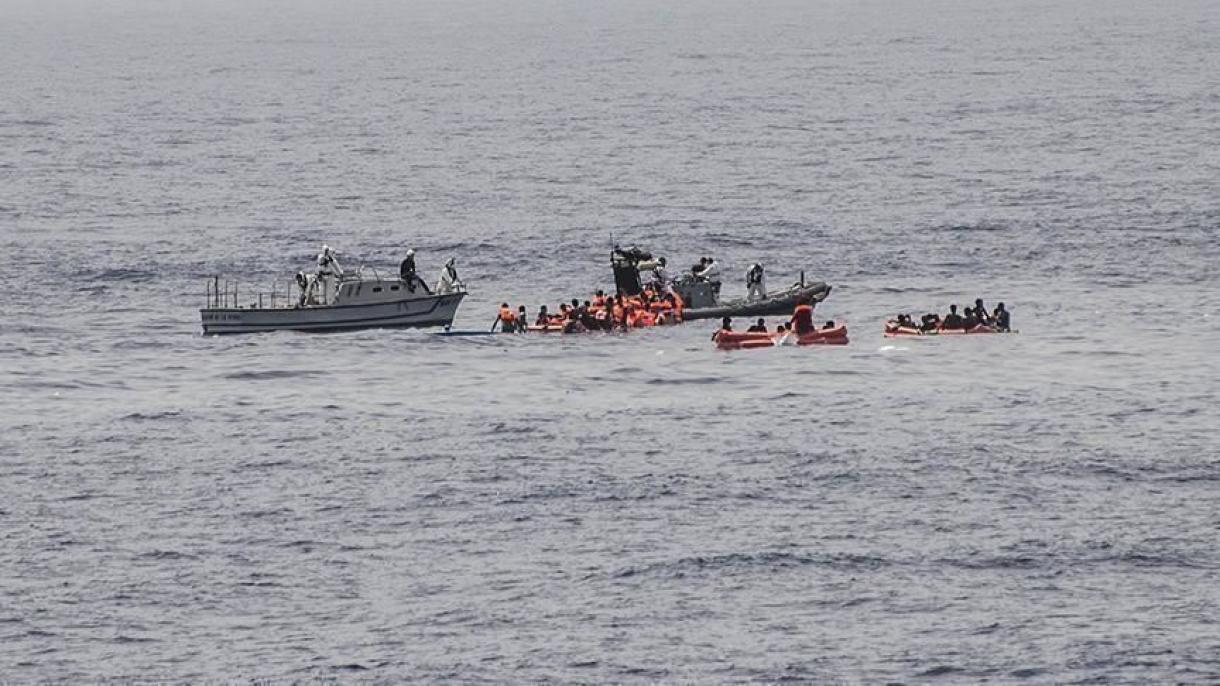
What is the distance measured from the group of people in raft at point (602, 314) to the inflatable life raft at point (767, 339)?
21.5 feet

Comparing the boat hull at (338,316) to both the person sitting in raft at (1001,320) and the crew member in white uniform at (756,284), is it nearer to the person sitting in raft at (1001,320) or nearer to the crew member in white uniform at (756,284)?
the crew member in white uniform at (756,284)

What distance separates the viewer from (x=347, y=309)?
109438 millimetres

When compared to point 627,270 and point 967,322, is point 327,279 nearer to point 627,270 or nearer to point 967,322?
point 627,270

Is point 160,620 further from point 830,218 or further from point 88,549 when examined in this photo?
point 830,218

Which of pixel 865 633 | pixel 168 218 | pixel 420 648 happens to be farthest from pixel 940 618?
pixel 168 218

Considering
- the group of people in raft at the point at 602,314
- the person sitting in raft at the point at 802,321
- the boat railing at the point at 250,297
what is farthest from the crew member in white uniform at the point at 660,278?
the boat railing at the point at 250,297

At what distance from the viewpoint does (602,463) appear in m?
82.1

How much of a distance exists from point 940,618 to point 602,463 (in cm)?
2013

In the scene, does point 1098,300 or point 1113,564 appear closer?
point 1113,564

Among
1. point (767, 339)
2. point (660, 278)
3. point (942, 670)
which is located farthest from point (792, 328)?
point (942, 670)

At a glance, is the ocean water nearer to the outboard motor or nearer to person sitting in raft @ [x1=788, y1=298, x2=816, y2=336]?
person sitting in raft @ [x1=788, y1=298, x2=816, y2=336]

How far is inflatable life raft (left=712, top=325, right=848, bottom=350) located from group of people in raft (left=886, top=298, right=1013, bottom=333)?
9.10 ft

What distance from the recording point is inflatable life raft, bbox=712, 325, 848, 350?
104 metres

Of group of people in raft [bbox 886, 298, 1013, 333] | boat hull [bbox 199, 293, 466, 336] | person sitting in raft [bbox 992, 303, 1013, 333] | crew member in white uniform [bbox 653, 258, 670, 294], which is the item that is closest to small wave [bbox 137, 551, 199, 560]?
boat hull [bbox 199, 293, 466, 336]
